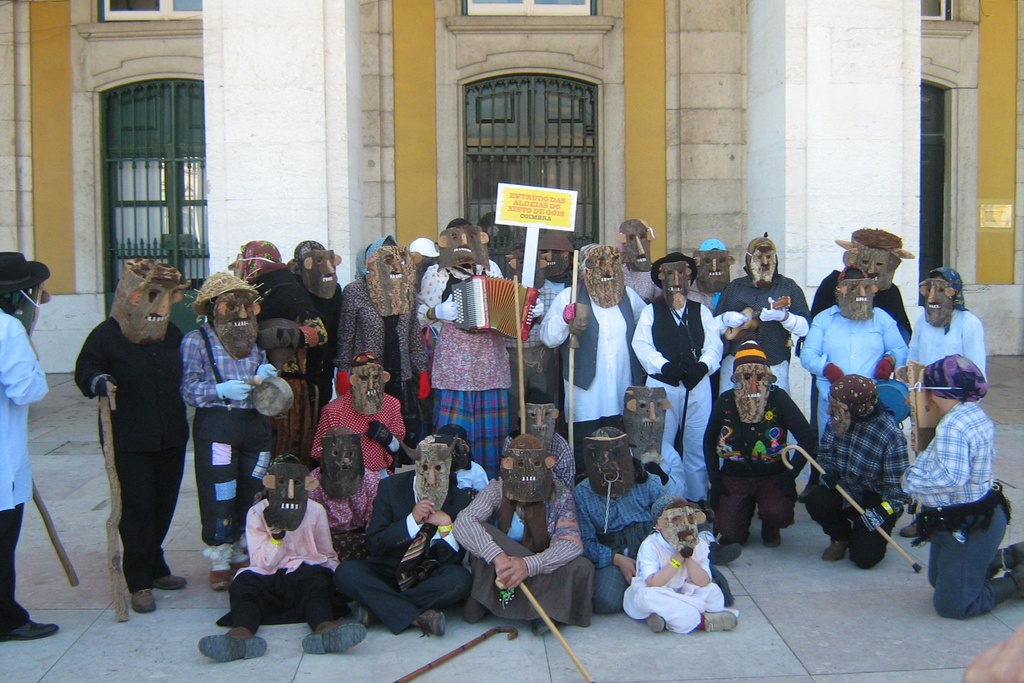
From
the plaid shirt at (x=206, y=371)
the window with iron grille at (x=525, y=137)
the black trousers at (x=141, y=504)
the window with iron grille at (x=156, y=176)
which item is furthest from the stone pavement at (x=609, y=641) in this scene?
the window with iron grille at (x=156, y=176)

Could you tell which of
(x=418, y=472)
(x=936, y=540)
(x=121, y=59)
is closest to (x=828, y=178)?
(x=936, y=540)

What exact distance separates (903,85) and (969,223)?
469cm

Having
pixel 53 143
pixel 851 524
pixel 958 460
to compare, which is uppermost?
pixel 53 143

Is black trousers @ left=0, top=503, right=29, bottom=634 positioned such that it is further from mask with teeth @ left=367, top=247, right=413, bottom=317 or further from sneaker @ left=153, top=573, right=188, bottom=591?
mask with teeth @ left=367, top=247, right=413, bottom=317

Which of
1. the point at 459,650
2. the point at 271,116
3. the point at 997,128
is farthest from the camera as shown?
the point at 997,128

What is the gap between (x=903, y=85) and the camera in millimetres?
8641

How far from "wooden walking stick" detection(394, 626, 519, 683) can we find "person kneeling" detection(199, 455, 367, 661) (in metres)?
0.57

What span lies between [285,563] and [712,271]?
11.2ft

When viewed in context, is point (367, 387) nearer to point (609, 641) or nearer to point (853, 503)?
point (609, 641)

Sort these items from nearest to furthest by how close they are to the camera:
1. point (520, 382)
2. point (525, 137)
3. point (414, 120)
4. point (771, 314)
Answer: point (520, 382)
point (771, 314)
point (414, 120)
point (525, 137)

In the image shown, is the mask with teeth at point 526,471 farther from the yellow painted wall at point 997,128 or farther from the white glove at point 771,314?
the yellow painted wall at point 997,128

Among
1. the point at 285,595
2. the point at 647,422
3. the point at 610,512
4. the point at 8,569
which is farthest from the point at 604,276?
the point at 8,569

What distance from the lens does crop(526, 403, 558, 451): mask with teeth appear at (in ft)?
19.6

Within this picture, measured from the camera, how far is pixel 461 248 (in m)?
6.53
